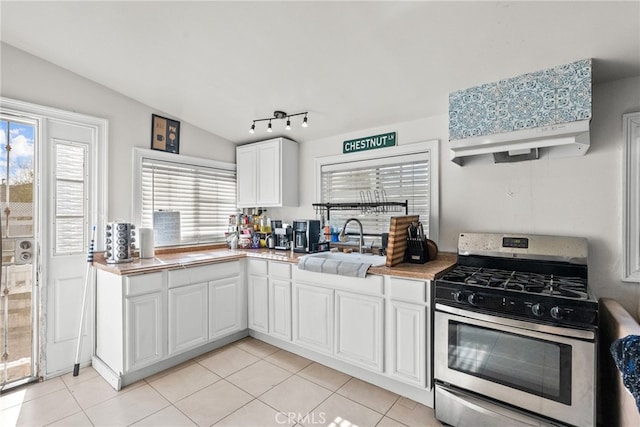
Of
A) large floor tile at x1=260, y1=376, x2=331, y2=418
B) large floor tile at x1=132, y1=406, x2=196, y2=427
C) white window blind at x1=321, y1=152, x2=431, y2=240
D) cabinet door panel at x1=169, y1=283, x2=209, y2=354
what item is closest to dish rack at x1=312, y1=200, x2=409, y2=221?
white window blind at x1=321, y1=152, x2=431, y2=240

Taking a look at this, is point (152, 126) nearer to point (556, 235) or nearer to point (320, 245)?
point (320, 245)

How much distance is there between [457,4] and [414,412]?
2.50 metres

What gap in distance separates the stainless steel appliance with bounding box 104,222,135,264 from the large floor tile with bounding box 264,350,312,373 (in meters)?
1.56

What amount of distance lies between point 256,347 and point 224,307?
516 mm

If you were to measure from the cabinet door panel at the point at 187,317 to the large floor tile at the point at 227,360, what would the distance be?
6.9 inches

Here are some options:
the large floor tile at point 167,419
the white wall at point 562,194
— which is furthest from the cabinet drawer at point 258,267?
the white wall at point 562,194

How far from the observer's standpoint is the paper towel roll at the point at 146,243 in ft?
9.50

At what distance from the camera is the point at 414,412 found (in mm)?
2084

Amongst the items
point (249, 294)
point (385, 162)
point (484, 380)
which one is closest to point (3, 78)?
point (249, 294)

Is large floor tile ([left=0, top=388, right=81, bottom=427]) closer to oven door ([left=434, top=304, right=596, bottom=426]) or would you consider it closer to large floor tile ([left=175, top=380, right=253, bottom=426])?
large floor tile ([left=175, top=380, right=253, bottom=426])

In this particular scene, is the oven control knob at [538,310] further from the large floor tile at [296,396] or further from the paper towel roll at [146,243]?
the paper towel roll at [146,243]

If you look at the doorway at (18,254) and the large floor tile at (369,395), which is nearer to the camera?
the large floor tile at (369,395)

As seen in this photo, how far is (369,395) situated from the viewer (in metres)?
2.28

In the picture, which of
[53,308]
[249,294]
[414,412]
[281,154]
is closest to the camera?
[414,412]
